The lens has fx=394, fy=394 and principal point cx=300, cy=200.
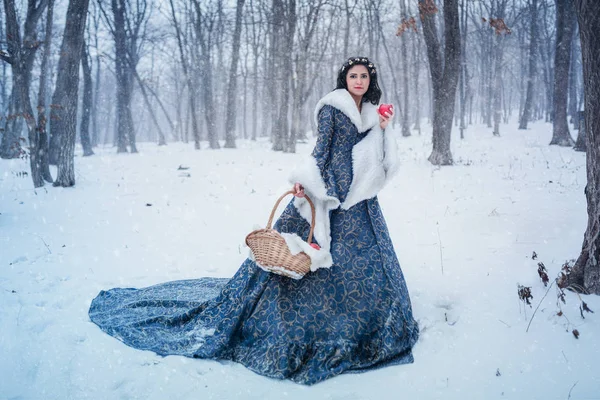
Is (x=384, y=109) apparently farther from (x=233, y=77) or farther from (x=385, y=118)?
(x=233, y=77)

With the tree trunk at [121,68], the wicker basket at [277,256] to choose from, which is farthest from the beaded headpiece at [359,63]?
the tree trunk at [121,68]

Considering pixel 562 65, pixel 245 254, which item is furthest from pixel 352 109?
pixel 562 65

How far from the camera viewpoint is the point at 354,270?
314 centimetres

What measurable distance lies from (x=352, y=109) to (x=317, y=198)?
817 mm

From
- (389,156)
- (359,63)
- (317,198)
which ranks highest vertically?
(359,63)

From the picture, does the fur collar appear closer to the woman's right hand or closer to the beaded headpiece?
the beaded headpiece

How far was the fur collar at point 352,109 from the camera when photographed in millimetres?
3314

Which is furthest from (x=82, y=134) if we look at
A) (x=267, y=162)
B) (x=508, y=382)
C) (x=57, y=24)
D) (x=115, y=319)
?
(x=508, y=382)

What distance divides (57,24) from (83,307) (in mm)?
25202

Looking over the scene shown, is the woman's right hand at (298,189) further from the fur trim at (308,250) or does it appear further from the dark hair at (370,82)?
the dark hair at (370,82)

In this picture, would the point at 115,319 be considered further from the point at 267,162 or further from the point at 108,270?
the point at 267,162

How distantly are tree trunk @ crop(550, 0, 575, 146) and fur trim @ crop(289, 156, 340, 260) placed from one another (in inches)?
506

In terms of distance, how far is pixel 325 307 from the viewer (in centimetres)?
307

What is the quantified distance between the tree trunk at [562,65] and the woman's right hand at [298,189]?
12977 millimetres
